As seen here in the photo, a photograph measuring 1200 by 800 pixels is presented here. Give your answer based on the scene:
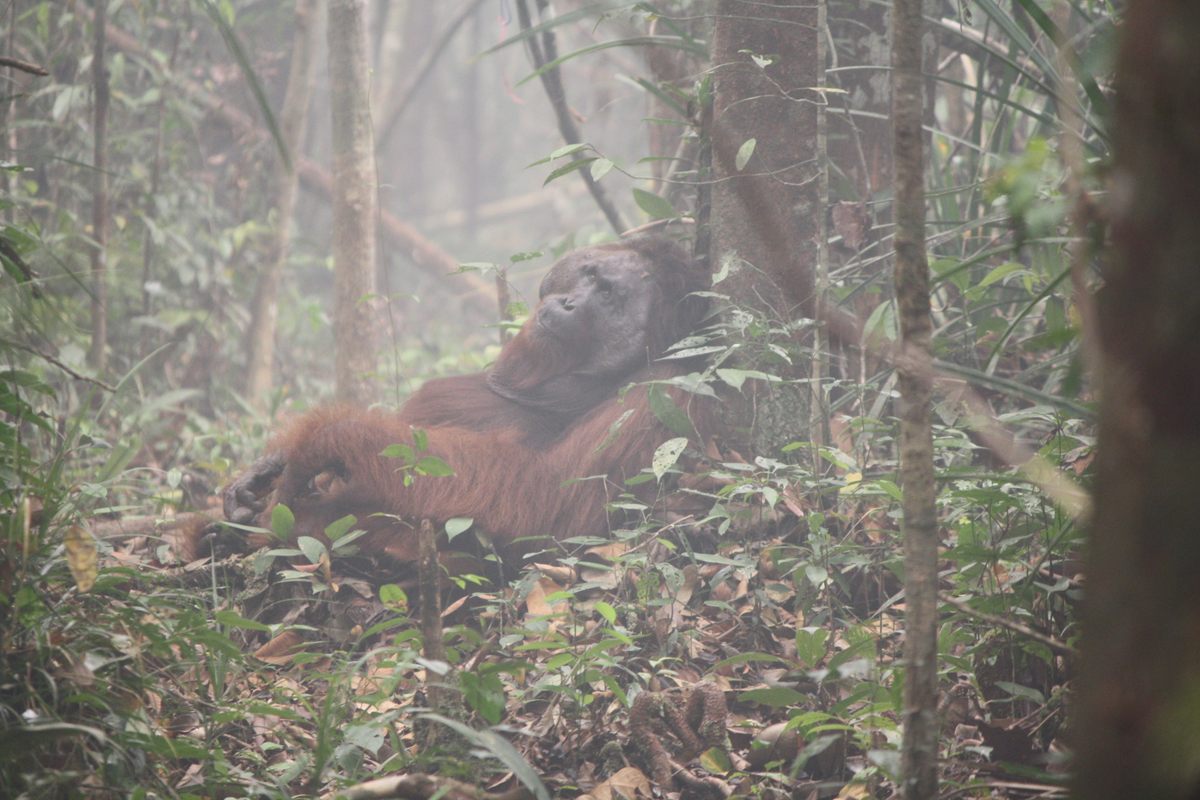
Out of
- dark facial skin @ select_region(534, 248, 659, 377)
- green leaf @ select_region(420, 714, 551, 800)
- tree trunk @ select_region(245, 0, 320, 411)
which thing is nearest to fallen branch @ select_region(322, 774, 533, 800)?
green leaf @ select_region(420, 714, 551, 800)

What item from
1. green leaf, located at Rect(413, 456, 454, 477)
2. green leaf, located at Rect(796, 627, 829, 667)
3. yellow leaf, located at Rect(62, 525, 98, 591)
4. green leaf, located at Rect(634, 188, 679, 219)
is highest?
green leaf, located at Rect(634, 188, 679, 219)

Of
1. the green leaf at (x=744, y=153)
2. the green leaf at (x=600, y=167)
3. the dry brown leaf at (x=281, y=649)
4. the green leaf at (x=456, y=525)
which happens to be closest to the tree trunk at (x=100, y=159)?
the dry brown leaf at (x=281, y=649)

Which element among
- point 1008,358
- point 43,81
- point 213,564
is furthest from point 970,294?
point 43,81

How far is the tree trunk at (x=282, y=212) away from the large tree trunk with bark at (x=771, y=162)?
115 inches

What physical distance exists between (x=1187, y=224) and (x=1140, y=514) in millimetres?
284

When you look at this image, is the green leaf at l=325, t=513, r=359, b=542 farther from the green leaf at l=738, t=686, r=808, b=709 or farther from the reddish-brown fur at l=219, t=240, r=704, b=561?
the green leaf at l=738, t=686, r=808, b=709

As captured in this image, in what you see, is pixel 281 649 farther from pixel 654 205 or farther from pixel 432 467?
pixel 654 205

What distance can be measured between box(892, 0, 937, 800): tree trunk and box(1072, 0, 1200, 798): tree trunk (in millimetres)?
619

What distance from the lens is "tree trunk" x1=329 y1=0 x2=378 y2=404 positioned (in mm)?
4566

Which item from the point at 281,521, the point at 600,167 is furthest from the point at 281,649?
the point at 600,167

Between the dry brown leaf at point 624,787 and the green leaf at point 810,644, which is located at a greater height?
the green leaf at point 810,644

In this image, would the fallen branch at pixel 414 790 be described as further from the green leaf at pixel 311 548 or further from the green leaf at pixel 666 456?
the green leaf at pixel 311 548

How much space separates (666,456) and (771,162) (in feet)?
3.72

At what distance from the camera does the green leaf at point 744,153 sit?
3029 mm
